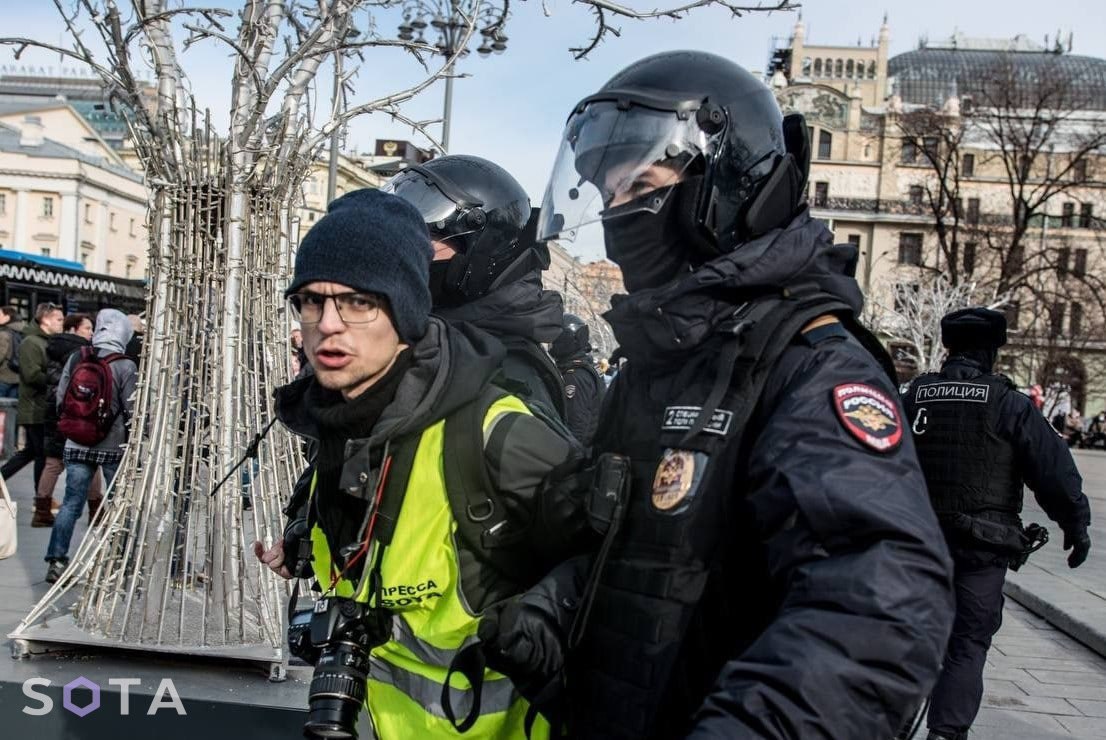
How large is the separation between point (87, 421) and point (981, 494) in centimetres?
530

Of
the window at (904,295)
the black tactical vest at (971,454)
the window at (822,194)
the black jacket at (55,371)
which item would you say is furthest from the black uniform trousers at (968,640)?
the window at (822,194)

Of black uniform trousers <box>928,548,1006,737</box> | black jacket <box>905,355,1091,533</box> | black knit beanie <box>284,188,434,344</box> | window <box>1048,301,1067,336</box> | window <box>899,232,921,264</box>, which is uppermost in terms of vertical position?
window <box>899,232,921,264</box>

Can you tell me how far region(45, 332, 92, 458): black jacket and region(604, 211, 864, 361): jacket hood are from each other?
23.6ft

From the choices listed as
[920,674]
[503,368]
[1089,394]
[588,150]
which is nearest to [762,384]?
[920,674]

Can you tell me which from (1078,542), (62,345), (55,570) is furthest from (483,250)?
(62,345)

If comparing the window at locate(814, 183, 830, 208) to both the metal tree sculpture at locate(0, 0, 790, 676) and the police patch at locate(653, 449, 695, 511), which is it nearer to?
the metal tree sculpture at locate(0, 0, 790, 676)

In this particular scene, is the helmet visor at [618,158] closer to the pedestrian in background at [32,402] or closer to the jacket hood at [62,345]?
the jacket hood at [62,345]

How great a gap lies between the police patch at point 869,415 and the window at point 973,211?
138ft

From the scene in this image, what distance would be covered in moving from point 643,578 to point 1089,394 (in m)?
50.8

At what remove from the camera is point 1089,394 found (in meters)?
47.0

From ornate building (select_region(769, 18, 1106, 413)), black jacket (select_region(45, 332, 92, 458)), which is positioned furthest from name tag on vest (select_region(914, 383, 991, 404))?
ornate building (select_region(769, 18, 1106, 413))

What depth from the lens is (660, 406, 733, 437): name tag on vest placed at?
150 cm

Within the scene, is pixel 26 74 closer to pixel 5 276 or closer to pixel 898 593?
pixel 5 276

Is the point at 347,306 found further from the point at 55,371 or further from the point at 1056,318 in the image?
the point at 1056,318
